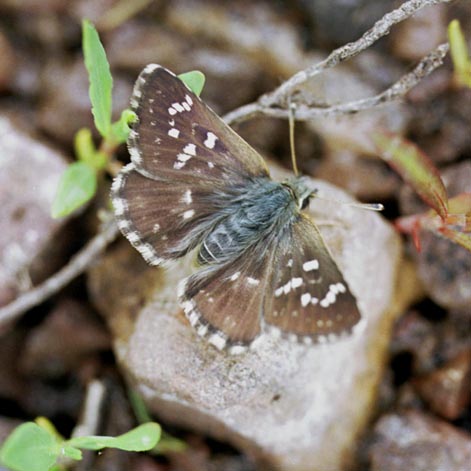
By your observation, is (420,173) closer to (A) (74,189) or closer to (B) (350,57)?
(B) (350,57)

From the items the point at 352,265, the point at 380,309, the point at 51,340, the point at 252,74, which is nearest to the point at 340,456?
the point at 380,309

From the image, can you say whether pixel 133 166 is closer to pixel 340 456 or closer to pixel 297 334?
pixel 297 334

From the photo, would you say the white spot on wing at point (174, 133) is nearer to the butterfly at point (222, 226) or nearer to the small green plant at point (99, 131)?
the butterfly at point (222, 226)

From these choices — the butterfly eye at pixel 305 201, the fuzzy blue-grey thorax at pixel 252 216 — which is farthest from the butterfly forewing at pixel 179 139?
the butterfly eye at pixel 305 201

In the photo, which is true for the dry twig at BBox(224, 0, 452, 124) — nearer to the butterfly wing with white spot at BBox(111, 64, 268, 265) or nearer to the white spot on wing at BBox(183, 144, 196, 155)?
the butterfly wing with white spot at BBox(111, 64, 268, 265)

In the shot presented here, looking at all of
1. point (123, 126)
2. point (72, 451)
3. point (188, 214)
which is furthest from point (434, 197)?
point (72, 451)

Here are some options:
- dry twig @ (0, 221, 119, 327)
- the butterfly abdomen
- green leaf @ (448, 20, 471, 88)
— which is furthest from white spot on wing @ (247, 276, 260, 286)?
green leaf @ (448, 20, 471, 88)
